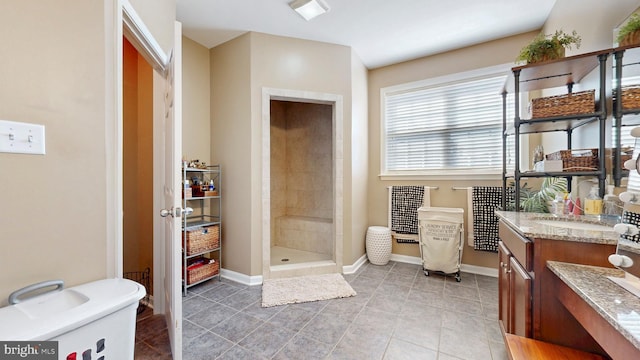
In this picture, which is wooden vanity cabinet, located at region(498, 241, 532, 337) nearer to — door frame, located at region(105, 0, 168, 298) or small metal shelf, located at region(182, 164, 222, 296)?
door frame, located at region(105, 0, 168, 298)

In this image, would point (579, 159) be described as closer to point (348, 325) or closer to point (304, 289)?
point (348, 325)

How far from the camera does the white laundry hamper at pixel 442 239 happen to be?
108 inches

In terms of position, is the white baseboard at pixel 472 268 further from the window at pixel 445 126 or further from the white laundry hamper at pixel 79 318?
the white laundry hamper at pixel 79 318

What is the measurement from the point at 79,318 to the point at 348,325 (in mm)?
1673

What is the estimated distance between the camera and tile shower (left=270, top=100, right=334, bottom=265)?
13.1ft

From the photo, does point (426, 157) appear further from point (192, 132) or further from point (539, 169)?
point (192, 132)

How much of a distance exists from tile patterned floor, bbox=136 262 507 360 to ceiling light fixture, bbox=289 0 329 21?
271 cm

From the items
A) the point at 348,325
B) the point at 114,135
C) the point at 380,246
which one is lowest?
the point at 348,325

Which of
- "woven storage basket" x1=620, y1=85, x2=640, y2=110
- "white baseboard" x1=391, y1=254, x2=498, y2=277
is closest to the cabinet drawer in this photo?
"woven storage basket" x1=620, y1=85, x2=640, y2=110

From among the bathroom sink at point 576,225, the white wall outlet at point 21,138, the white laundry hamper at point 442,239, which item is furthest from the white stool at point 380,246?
the white wall outlet at point 21,138

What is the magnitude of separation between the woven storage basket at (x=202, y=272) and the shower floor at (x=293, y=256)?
68 cm

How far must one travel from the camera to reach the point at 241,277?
9.13 feet

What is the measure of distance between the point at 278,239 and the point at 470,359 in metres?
3.06

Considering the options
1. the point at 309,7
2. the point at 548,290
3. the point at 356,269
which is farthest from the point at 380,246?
the point at 309,7
